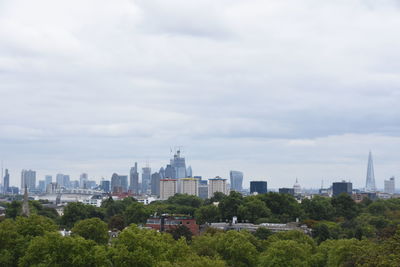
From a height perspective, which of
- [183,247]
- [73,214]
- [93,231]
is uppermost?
[73,214]

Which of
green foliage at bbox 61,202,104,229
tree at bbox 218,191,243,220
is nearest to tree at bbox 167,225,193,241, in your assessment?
tree at bbox 218,191,243,220

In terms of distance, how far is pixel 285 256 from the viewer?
63.1 m

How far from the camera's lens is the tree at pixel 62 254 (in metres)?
53.0

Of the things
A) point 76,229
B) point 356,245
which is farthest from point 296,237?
point 76,229

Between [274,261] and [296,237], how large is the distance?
1943 centimetres

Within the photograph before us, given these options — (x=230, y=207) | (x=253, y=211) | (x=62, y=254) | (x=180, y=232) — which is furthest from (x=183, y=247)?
(x=230, y=207)

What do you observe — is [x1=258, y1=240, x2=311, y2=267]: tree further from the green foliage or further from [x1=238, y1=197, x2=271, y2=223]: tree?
the green foliage

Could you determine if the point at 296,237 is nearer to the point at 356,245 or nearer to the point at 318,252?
the point at 318,252

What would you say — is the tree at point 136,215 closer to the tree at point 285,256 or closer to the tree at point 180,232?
the tree at point 180,232

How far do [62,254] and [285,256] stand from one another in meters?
22.2

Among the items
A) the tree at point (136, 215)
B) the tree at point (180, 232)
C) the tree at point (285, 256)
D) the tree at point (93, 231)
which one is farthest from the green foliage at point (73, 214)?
the tree at point (285, 256)

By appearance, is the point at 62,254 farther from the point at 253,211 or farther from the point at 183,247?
the point at 253,211

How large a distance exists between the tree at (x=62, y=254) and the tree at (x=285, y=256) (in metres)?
16.9

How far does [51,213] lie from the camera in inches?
5714
